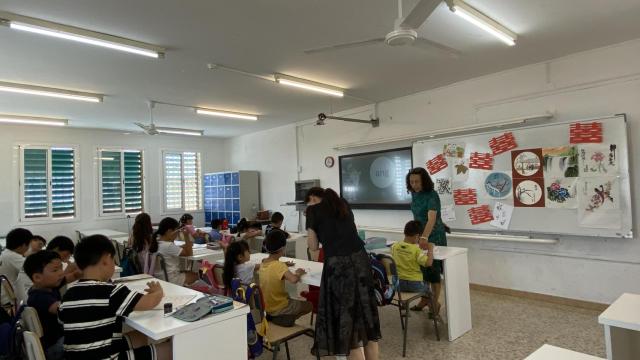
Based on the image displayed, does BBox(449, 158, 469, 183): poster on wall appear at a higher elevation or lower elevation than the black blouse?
higher

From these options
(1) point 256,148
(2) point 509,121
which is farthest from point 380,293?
(1) point 256,148

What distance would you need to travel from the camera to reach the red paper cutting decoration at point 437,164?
525 cm

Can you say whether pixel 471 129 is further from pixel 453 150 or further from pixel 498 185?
pixel 498 185

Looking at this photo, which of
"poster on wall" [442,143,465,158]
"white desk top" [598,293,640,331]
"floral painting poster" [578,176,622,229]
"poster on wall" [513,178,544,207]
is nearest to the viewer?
"white desk top" [598,293,640,331]

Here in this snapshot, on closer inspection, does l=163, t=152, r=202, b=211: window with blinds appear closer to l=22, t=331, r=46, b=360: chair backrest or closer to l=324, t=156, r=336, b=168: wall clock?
l=324, t=156, r=336, b=168: wall clock

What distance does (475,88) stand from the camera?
5047mm

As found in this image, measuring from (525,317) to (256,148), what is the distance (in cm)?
664

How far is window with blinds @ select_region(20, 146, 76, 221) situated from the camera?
7219 mm

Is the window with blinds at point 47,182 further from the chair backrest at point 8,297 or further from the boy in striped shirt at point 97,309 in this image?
the boy in striped shirt at point 97,309

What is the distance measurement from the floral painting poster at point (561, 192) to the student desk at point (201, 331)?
12.6 ft

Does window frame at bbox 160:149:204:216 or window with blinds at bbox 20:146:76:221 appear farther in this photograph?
window frame at bbox 160:149:204:216

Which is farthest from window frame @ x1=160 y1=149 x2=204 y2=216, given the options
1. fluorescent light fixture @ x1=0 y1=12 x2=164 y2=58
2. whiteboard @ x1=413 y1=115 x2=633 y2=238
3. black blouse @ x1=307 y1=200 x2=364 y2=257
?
black blouse @ x1=307 y1=200 x2=364 y2=257

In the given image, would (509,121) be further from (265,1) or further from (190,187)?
(190,187)

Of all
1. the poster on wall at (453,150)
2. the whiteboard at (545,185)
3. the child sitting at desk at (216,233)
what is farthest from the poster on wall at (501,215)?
the child sitting at desk at (216,233)
